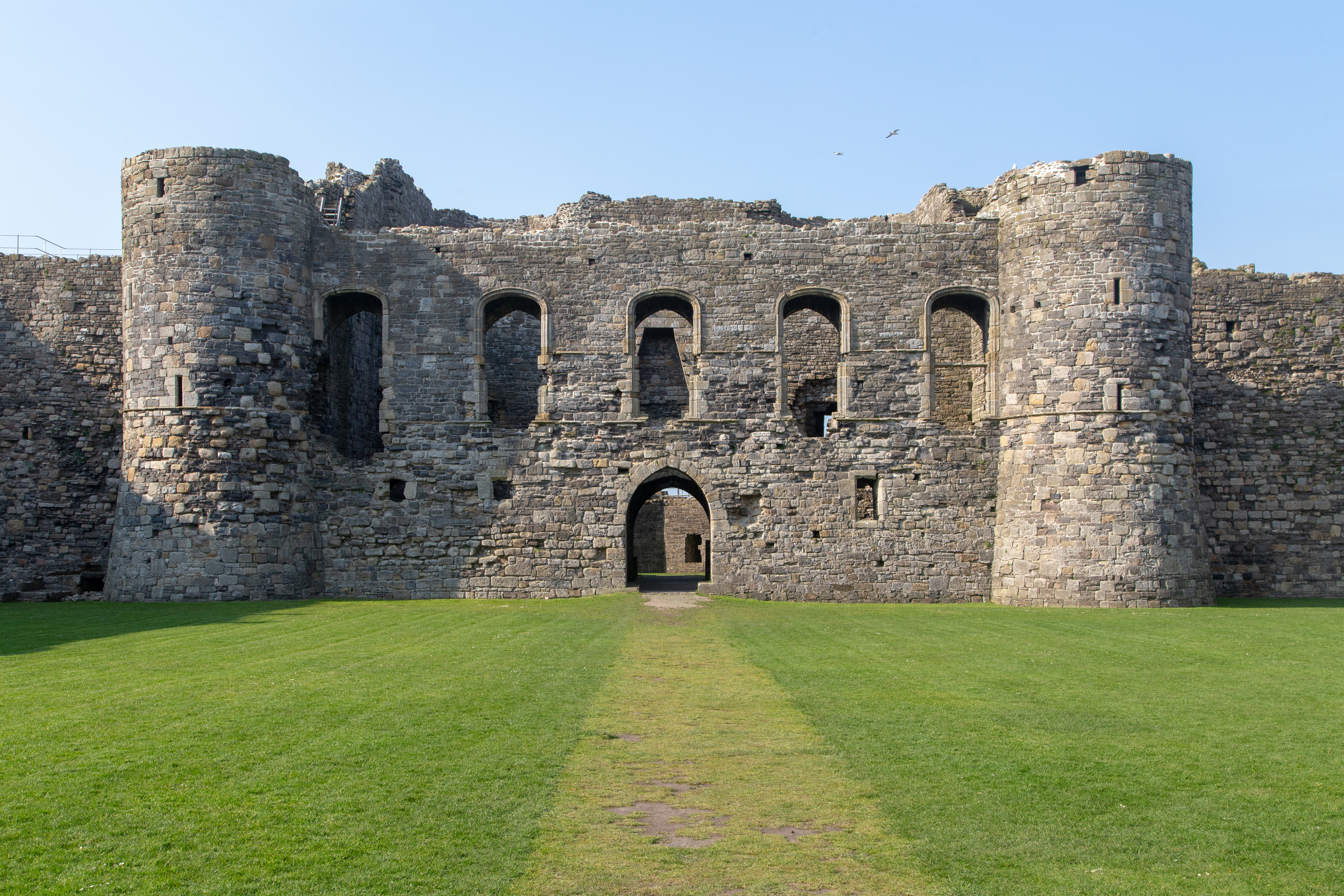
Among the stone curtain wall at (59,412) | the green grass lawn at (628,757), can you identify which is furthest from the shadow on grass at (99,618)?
the stone curtain wall at (59,412)

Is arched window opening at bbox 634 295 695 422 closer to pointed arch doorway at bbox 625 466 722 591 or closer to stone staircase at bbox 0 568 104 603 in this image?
pointed arch doorway at bbox 625 466 722 591

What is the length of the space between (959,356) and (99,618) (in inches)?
741

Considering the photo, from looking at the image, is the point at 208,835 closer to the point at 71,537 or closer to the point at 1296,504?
the point at 71,537

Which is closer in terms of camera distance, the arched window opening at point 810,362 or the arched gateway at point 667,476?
the arched gateway at point 667,476

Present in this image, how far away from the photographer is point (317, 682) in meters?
10.3

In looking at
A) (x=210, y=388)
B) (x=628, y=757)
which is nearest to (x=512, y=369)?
(x=210, y=388)

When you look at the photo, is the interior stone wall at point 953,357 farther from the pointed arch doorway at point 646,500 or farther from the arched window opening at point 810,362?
the pointed arch doorway at point 646,500

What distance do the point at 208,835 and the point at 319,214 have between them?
19.3m

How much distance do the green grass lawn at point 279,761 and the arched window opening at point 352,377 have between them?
381 inches

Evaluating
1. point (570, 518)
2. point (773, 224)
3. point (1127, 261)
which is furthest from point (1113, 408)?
point (570, 518)

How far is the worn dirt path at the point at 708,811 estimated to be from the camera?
17.6 feet

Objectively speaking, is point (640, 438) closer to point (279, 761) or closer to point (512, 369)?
point (512, 369)

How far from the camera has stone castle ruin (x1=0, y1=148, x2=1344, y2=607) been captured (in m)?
20.5

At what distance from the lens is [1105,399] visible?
66.7 ft
